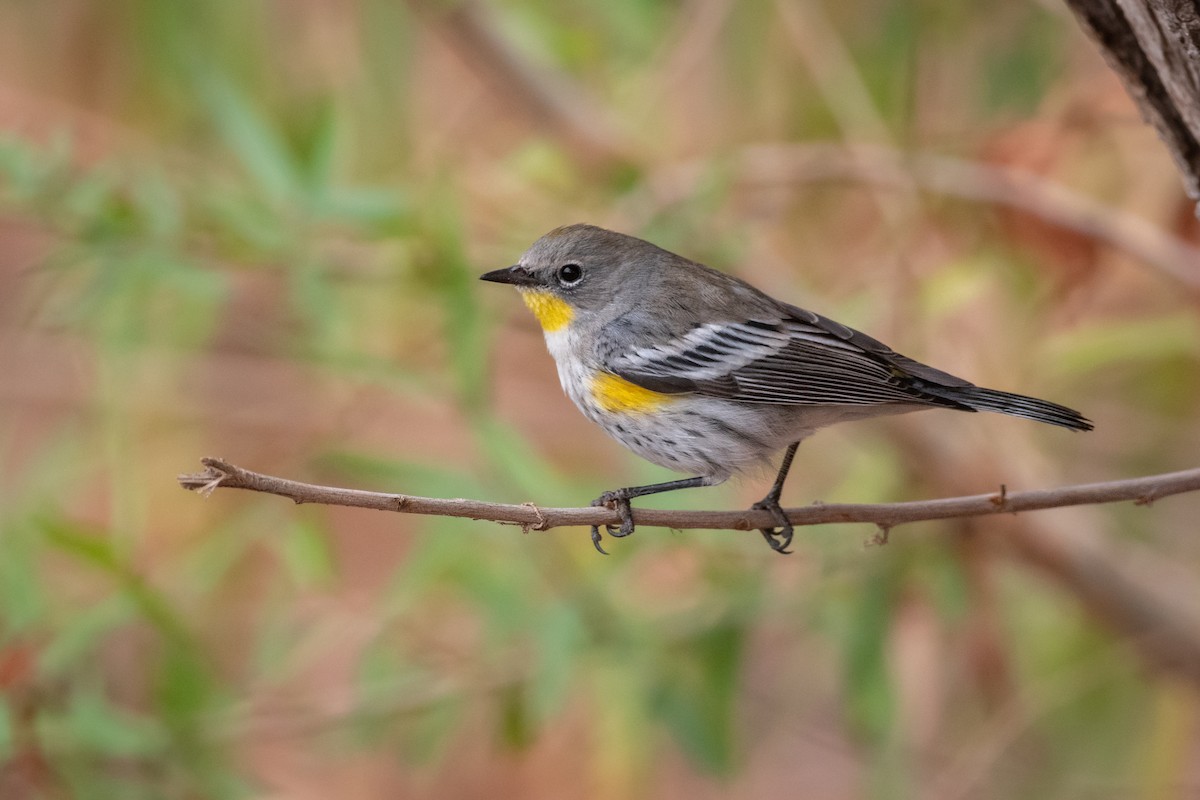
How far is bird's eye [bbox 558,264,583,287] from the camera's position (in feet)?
10.9

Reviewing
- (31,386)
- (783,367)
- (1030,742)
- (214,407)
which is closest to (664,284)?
(783,367)

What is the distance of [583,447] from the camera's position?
5.87m

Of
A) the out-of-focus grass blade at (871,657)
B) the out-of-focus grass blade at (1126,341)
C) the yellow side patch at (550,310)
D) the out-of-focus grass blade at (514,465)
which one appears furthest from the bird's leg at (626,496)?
the out-of-focus grass blade at (1126,341)

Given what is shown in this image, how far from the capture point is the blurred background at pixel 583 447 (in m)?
3.45

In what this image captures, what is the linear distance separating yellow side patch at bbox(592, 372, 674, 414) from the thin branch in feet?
1.79

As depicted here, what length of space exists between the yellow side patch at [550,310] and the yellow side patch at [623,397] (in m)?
0.32

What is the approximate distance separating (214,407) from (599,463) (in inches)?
67.2

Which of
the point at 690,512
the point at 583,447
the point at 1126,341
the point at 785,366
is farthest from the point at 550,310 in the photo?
the point at 583,447

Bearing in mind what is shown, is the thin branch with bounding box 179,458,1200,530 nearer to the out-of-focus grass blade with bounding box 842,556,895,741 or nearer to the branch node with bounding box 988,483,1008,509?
the branch node with bounding box 988,483,1008,509

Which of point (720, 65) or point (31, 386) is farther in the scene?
point (31, 386)

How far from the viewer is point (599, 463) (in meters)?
5.39

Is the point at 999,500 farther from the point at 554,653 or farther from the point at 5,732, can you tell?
the point at 5,732

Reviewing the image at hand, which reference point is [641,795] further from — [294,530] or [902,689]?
[294,530]

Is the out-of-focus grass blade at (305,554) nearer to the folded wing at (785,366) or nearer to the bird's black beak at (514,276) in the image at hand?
the bird's black beak at (514,276)
